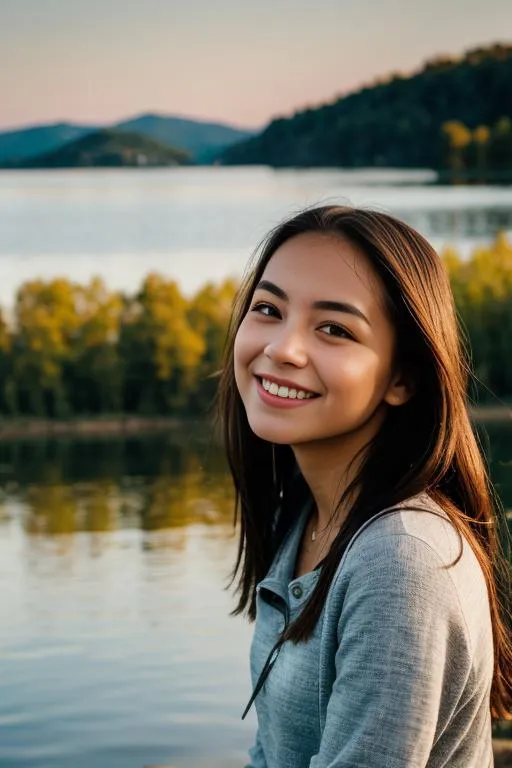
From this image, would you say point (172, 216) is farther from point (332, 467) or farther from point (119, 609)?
point (332, 467)

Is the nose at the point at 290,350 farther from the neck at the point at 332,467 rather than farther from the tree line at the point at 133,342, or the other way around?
the tree line at the point at 133,342

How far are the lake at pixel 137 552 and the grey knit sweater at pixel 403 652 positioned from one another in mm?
615

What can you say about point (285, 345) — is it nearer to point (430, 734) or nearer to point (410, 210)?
point (430, 734)

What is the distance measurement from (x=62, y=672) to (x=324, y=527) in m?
23.9

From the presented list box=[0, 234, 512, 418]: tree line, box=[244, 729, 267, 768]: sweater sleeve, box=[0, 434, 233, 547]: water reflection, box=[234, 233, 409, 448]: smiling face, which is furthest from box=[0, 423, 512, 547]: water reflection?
box=[234, 233, 409, 448]: smiling face

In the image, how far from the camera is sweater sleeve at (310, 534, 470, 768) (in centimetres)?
128

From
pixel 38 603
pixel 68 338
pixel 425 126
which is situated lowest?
pixel 38 603

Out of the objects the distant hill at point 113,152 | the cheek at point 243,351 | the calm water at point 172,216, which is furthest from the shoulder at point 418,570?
the calm water at point 172,216

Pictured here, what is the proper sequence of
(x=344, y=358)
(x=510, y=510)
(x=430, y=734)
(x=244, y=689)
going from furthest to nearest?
(x=510, y=510) → (x=244, y=689) → (x=344, y=358) → (x=430, y=734)

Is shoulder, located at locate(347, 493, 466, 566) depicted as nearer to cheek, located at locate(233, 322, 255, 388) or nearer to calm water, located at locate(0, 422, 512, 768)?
cheek, located at locate(233, 322, 255, 388)

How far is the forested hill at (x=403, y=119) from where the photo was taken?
61375mm

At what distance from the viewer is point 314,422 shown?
1543 mm

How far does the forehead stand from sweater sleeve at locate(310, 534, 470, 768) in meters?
0.32

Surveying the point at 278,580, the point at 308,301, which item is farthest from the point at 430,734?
the point at 308,301
